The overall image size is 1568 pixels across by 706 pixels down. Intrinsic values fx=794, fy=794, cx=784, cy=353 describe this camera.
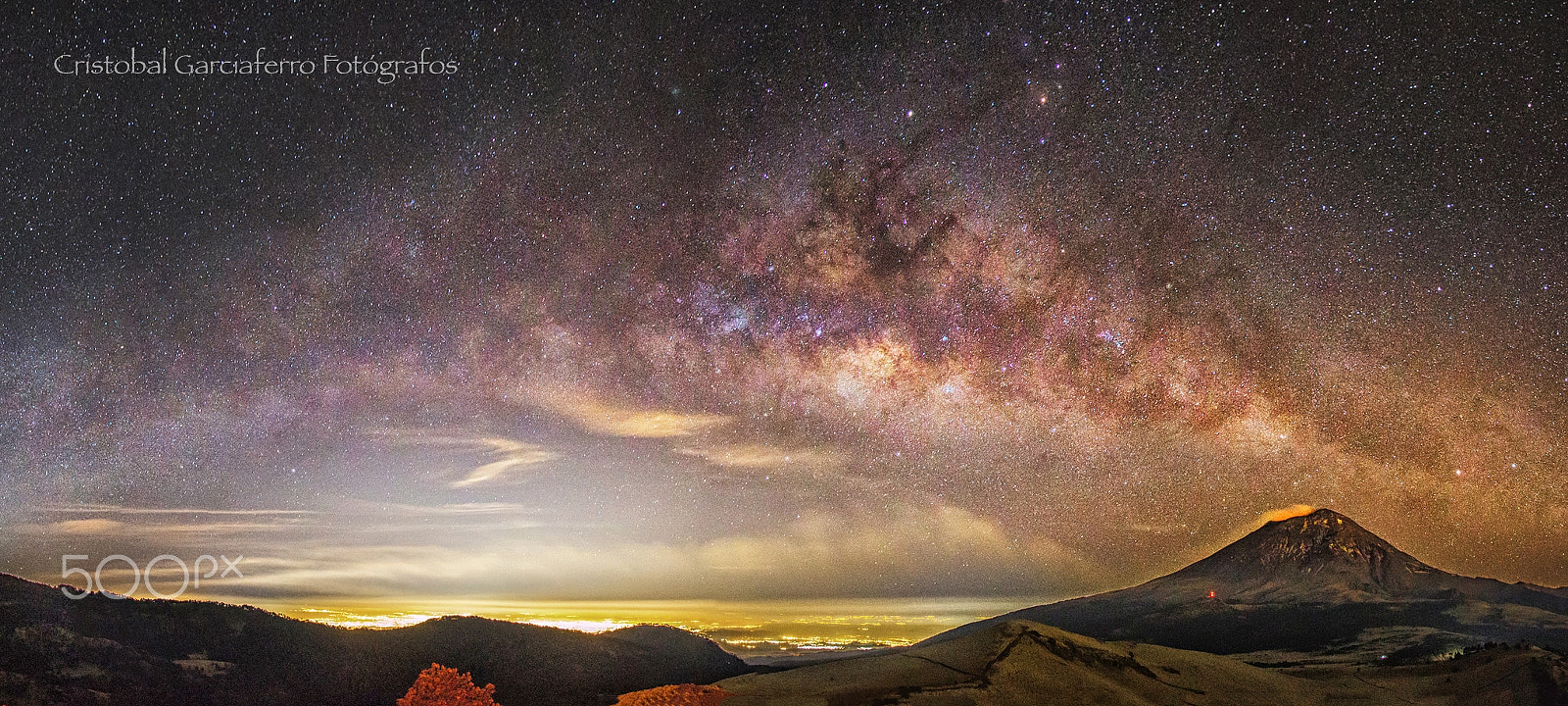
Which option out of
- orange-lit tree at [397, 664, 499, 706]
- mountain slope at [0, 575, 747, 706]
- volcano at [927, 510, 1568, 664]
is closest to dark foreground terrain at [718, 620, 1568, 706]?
orange-lit tree at [397, 664, 499, 706]

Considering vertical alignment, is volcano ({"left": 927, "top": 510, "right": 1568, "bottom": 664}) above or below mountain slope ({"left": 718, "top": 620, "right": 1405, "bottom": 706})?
below

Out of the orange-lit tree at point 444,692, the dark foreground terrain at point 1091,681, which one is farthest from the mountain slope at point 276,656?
the dark foreground terrain at point 1091,681

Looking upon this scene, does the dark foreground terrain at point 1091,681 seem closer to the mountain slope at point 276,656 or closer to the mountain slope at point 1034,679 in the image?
the mountain slope at point 1034,679

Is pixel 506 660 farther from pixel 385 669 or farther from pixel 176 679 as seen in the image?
pixel 176 679

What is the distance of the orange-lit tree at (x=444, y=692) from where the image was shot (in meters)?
54.4

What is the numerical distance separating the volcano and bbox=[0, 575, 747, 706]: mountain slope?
156ft

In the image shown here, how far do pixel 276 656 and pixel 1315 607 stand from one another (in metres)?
164

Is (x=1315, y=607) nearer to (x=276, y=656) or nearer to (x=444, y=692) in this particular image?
(x=444, y=692)

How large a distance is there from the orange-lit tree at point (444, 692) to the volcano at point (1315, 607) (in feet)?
223

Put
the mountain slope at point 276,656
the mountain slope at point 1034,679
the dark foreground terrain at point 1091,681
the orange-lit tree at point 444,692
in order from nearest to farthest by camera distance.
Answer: the mountain slope at point 276,656 < the mountain slope at point 1034,679 < the dark foreground terrain at point 1091,681 < the orange-lit tree at point 444,692

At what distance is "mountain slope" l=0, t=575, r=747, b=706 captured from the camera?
52062mm

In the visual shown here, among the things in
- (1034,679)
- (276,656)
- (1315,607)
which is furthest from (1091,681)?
(1315,607)

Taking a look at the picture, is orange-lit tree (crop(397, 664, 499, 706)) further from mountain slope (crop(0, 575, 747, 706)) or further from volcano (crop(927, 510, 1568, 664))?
volcano (crop(927, 510, 1568, 664))

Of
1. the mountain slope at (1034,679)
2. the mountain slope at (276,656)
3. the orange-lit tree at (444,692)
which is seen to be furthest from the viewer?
the orange-lit tree at (444,692)
